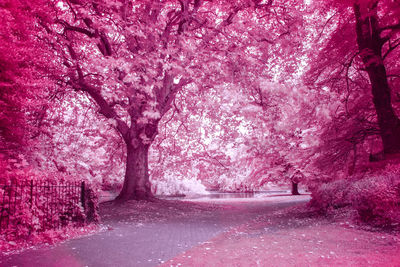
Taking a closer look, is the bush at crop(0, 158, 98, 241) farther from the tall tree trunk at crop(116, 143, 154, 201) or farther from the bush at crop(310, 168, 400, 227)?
the bush at crop(310, 168, 400, 227)

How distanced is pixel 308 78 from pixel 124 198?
11.3 metres

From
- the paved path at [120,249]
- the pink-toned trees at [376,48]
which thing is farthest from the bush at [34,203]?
the pink-toned trees at [376,48]

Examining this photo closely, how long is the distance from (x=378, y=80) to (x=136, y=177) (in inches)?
455

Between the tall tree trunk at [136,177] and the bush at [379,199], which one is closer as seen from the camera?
→ the bush at [379,199]

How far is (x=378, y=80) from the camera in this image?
11.0 meters

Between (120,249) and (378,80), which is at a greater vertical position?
(378,80)

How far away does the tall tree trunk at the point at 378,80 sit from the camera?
34.6ft

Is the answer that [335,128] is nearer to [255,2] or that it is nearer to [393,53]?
[393,53]

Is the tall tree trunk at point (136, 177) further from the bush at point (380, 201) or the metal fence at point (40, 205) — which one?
the bush at point (380, 201)

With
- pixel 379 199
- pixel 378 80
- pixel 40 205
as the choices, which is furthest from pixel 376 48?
pixel 40 205

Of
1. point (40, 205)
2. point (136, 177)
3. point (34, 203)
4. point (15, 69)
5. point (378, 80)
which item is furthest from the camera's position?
point (136, 177)

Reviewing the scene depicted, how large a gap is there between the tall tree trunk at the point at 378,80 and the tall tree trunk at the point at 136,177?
10.8 meters

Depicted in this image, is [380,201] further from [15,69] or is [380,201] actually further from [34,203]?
[15,69]

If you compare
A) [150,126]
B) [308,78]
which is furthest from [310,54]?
[150,126]
